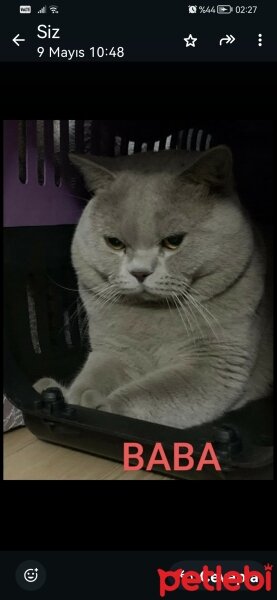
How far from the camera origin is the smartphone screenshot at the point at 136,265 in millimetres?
676

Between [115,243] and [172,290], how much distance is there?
0.14 meters

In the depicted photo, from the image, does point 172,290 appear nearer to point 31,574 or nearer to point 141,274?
point 141,274

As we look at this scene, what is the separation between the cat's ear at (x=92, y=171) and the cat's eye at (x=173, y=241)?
16cm

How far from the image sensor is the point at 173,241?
0.92 m

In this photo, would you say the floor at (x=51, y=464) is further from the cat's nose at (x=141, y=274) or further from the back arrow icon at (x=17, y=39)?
the back arrow icon at (x=17, y=39)

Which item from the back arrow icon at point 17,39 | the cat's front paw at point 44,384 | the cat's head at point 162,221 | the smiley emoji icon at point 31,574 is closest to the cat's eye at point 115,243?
the cat's head at point 162,221

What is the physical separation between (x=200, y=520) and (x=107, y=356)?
1.45ft

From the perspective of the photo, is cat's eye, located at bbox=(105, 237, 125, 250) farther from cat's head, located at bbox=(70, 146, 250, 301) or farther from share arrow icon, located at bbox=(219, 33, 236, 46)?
share arrow icon, located at bbox=(219, 33, 236, 46)

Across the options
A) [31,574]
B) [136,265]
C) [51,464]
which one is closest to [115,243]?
[136,265]

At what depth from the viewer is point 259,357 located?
3.40 ft

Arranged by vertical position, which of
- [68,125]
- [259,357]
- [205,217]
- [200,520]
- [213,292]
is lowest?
[200,520]

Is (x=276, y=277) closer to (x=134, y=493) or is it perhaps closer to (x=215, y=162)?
(x=215, y=162)

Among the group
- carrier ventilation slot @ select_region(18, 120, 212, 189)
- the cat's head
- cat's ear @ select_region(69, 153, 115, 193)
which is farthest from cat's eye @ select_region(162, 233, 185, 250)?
carrier ventilation slot @ select_region(18, 120, 212, 189)

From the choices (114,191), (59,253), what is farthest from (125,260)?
(59,253)
